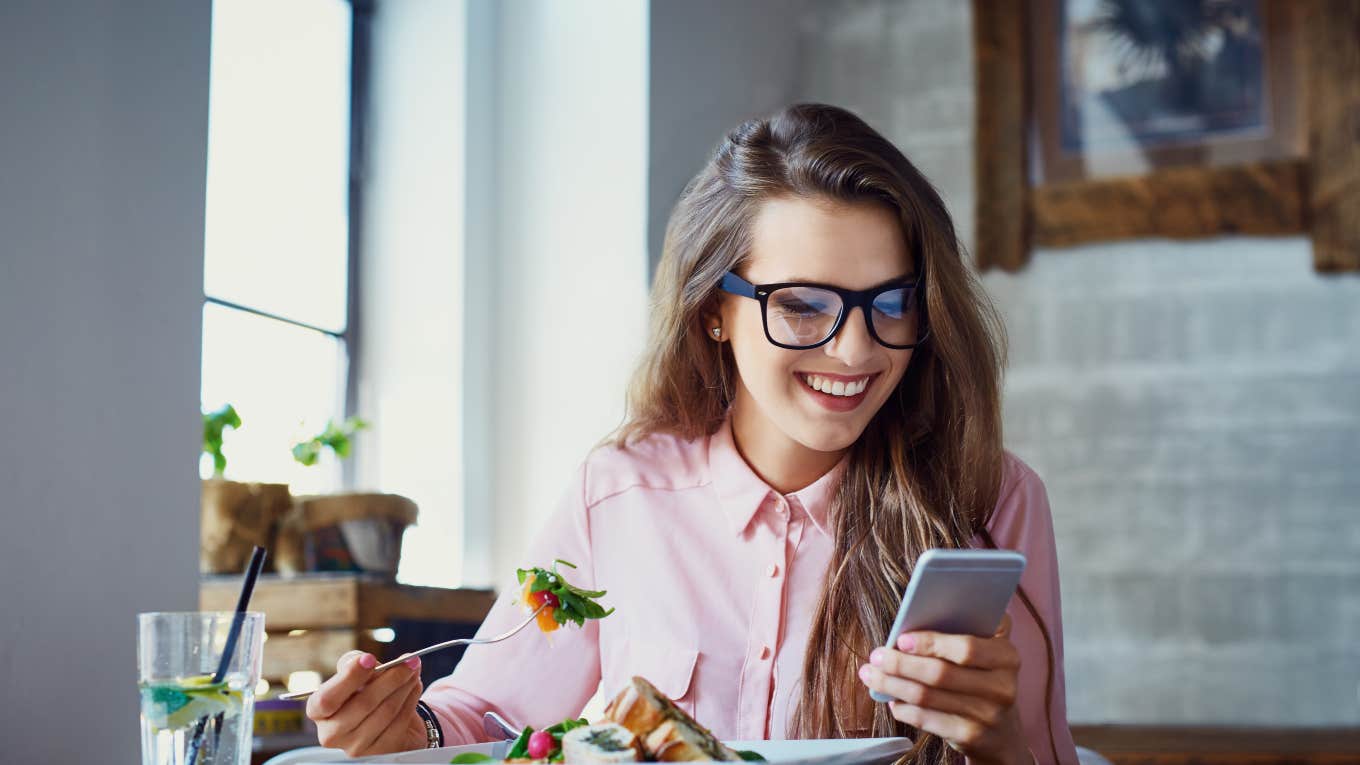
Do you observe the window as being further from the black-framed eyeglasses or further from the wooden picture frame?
the wooden picture frame

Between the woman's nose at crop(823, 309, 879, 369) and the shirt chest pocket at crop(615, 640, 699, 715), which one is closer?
the woman's nose at crop(823, 309, 879, 369)

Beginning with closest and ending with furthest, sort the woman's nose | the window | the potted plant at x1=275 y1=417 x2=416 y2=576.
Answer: the woman's nose → the potted plant at x1=275 y1=417 x2=416 y2=576 → the window

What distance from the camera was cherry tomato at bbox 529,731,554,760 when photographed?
103cm

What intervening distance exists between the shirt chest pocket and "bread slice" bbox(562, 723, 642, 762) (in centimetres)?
60

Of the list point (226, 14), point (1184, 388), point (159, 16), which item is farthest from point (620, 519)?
point (1184, 388)

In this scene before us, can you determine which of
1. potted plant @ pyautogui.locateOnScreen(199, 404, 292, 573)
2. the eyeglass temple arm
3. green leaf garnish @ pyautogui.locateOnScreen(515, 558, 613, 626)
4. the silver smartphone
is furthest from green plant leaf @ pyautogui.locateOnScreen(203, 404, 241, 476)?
the silver smartphone

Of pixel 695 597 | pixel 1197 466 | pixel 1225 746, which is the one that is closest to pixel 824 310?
pixel 695 597

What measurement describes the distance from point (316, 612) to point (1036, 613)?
1202 millimetres

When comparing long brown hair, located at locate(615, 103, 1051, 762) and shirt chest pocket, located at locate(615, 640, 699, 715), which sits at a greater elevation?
long brown hair, located at locate(615, 103, 1051, 762)

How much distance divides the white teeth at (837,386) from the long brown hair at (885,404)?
12cm

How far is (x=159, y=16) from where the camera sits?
58.7 inches

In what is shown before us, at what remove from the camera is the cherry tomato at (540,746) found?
1034 millimetres

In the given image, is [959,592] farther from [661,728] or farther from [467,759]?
[467,759]

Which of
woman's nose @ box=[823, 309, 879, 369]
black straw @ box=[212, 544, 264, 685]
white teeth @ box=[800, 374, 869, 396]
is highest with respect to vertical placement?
woman's nose @ box=[823, 309, 879, 369]
